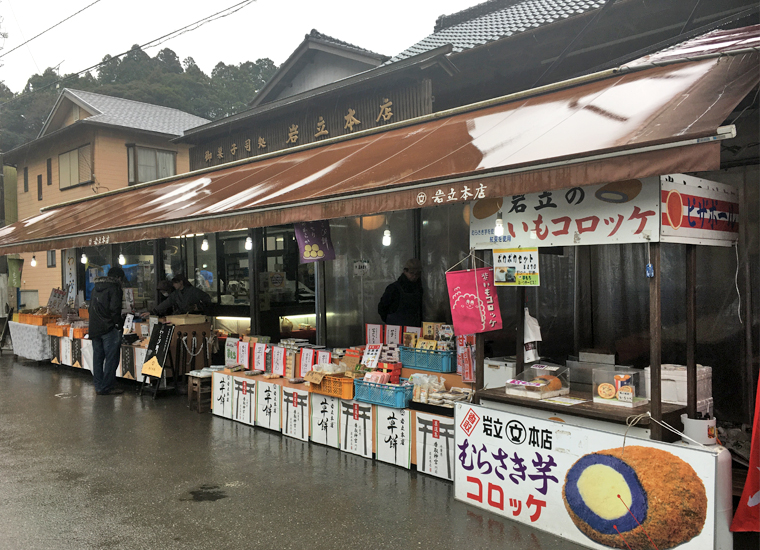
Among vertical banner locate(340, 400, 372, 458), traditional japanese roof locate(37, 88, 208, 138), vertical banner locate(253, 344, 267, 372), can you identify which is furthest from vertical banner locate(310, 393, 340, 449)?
traditional japanese roof locate(37, 88, 208, 138)

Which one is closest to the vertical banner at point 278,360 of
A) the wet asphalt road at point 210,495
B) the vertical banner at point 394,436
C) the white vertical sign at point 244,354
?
the white vertical sign at point 244,354

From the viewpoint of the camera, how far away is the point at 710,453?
3918 millimetres

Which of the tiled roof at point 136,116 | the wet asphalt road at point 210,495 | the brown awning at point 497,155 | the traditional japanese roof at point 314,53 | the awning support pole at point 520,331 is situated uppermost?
the tiled roof at point 136,116

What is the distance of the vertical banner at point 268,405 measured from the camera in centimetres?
795

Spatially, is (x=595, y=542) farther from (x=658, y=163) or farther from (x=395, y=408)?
(x=658, y=163)

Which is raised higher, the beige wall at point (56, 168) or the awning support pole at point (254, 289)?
the beige wall at point (56, 168)

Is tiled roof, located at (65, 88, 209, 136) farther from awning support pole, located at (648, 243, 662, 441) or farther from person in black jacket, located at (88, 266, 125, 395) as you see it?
awning support pole, located at (648, 243, 662, 441)

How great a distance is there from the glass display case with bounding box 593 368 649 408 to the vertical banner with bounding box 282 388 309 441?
3.85 meters

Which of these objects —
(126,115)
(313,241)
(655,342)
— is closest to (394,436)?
(655,342)

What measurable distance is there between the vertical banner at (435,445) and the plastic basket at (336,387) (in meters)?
1.04

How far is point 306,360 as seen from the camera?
27.2 ft

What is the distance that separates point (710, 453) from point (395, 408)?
322 cm

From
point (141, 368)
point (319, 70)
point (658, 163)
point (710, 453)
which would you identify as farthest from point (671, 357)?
point (319, 70)

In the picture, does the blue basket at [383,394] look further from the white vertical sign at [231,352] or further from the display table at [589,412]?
the white vertical sign at [231,352]
